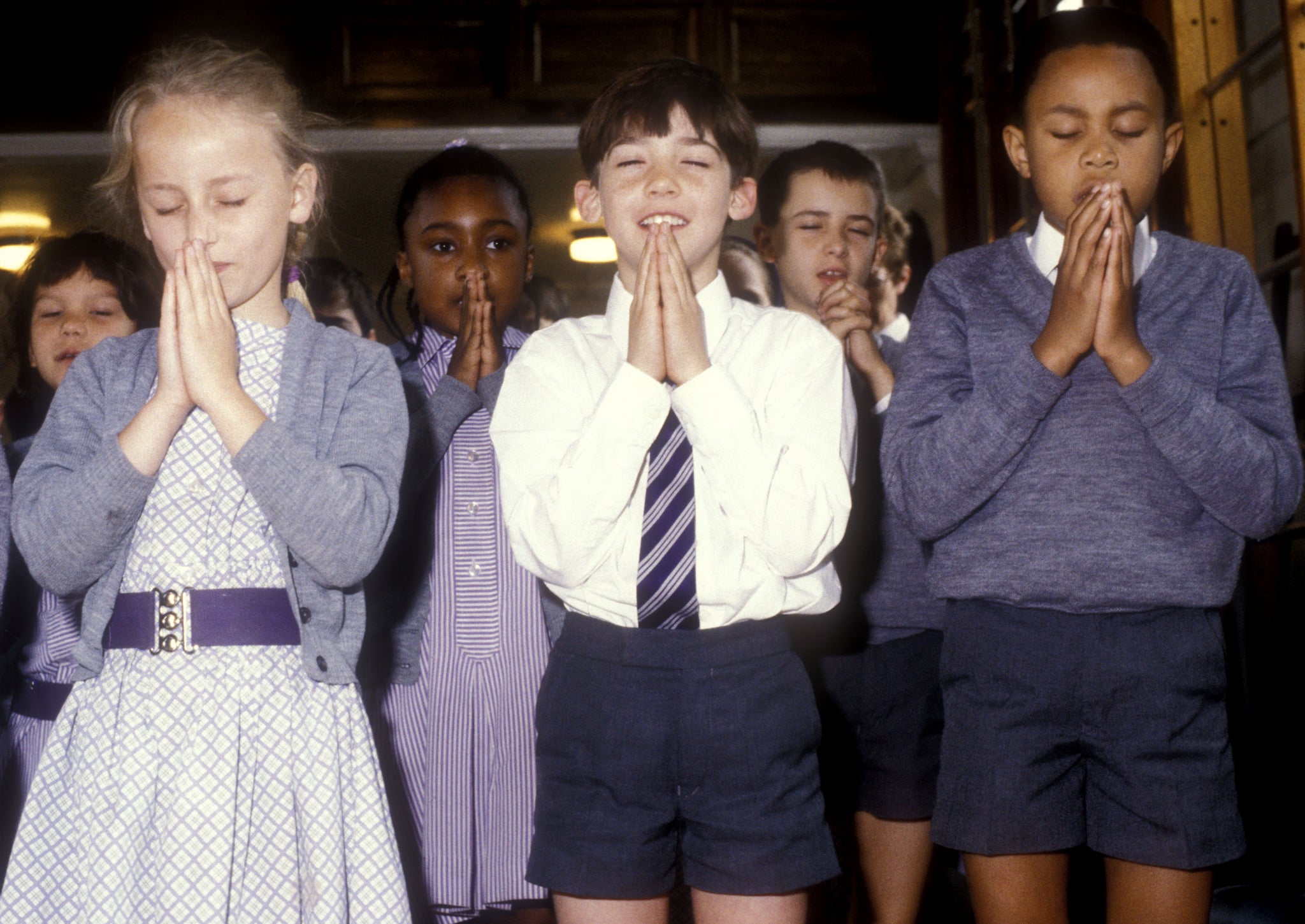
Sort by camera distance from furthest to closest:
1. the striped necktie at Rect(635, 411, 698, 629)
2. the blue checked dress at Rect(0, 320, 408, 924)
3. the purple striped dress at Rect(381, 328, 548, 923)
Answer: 1. the purple striped dress at Rect(381, 328, 548, 923)
2. the striped necktie at Rect(635, 411, 698, 629)
3. the blue checked dress at Rect(0, 320, 408, 924)

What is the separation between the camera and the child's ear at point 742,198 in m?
1.48

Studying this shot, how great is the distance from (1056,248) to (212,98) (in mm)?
Result: 975

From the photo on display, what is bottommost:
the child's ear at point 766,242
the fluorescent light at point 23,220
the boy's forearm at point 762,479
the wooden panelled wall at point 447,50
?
the boy's forearm at point 762,479

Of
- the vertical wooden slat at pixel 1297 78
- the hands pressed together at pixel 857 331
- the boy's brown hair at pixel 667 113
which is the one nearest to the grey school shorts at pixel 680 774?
the boy's brown hair at pixel 667 113

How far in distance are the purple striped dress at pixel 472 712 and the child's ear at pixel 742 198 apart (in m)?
0.58

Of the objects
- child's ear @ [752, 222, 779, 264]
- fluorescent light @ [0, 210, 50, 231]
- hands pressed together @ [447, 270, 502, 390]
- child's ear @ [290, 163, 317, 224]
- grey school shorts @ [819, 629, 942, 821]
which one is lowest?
grey school shorts @ [819, 629, 942, 821]

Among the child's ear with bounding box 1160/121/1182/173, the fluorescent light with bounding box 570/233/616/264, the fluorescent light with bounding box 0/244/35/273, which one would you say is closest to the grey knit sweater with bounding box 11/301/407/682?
the child's ear with bounding box 1160/121/1182/173

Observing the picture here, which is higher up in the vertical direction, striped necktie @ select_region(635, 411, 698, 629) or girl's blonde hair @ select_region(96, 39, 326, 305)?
girl's blonde hair @ select_region(96, 39, 326, 305)

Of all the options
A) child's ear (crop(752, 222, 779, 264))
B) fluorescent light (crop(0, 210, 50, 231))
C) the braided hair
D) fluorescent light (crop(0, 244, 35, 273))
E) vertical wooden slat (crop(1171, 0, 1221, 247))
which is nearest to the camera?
the braided hair

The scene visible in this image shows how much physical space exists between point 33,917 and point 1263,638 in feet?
7.46

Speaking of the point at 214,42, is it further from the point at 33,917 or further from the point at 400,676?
the point at 33,917

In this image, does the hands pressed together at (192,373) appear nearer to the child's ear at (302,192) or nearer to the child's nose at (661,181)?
the child's ear at (302,192)

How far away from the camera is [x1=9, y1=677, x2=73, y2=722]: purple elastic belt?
69.6 inches

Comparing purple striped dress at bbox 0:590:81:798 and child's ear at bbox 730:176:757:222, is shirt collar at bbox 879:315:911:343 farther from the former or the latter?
purple striped dress at bbox 0:590:81:798
